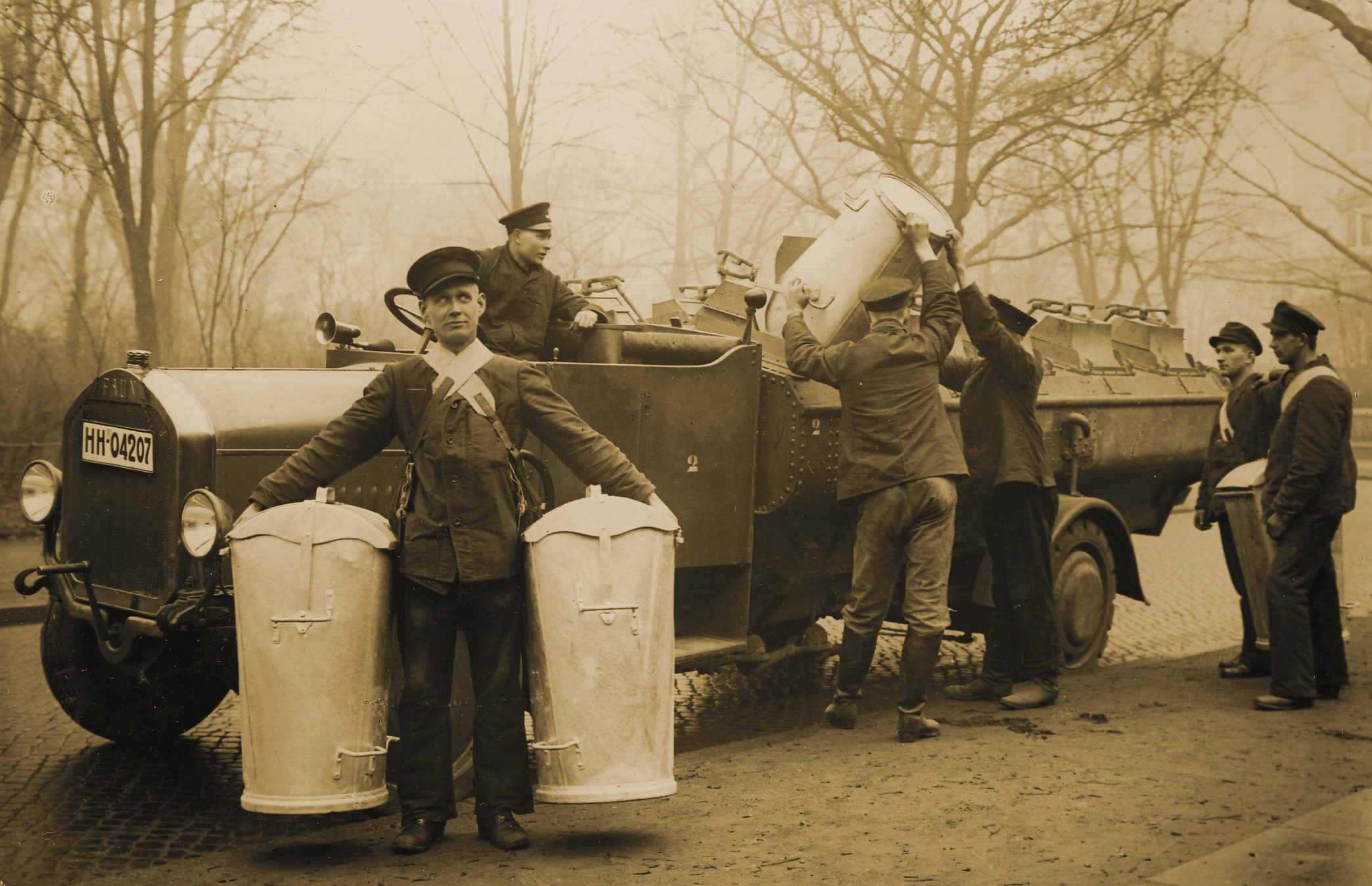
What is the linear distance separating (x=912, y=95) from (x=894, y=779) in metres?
11.0

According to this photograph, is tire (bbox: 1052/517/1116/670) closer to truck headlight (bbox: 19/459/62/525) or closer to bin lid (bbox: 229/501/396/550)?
bin lid (bbox: 229/501/396/550)

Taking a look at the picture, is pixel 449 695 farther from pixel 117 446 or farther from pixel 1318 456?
pixel 1318 456

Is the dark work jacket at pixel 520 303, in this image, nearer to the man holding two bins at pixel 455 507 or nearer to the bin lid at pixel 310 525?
the man holding two bins at pixel 455 507

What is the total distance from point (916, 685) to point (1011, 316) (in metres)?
2.18

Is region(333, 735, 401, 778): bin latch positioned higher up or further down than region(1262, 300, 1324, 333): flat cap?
further down

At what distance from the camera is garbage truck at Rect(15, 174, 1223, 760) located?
5.06 m

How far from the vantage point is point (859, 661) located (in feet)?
19.7

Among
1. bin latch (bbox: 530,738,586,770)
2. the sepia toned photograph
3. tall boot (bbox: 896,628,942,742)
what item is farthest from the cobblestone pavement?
bin latch (bbox: 530,738,586,770)

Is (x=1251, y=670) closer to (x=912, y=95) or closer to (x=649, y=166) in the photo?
(x=912, y=95)

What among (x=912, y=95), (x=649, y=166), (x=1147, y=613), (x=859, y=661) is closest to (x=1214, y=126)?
(x=912, y=95)

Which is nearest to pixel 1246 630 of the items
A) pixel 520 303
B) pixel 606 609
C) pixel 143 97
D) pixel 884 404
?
pixel 884 404

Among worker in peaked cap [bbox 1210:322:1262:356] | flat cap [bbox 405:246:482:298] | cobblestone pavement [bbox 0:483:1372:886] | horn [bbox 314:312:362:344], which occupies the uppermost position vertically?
worker in peaked cap [bbox 1210:322:1262:356]

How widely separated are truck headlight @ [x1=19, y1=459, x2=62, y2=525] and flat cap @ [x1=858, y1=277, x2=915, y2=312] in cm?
359

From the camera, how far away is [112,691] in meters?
5.91
